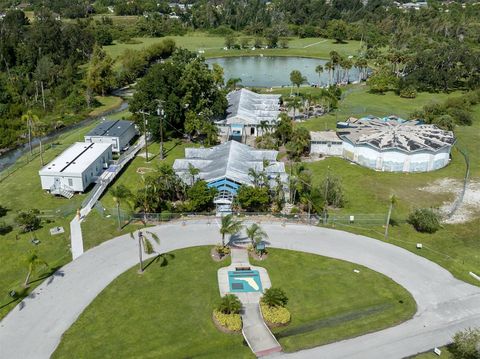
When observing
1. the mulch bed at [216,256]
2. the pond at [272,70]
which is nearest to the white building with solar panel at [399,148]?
the mulch bed at [216,256]

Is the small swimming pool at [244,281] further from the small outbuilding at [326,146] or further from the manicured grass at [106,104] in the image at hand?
the manicured grass at [106,104]

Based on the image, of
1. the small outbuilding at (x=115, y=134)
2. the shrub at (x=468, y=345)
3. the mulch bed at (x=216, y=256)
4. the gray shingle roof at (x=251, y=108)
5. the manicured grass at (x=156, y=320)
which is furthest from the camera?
the gray shingle roof at (x=251, y=108)

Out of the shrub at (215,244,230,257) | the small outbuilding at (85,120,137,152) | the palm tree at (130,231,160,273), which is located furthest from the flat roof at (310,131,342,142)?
the palm tree at (130,231,160,273)

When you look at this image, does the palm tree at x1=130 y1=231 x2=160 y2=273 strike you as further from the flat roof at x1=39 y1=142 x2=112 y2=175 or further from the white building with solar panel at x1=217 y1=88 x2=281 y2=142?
the white building with solar panel at x1=217 y1=88 x2=281 y2=142

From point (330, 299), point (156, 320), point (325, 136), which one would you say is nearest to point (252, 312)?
point (330, 299)

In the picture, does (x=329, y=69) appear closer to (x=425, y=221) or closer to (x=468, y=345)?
(x=425, y=221)

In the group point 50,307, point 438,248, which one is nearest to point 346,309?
point 438,248

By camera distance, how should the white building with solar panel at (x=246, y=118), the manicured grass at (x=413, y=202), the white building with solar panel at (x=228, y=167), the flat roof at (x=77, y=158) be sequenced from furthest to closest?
the white building with solar panel at (x=246, y=118), the flat roof at (x=77, y=158), the white building with solar panel at (x=228, y=167), the manicured grass at (x=413, y=202)
